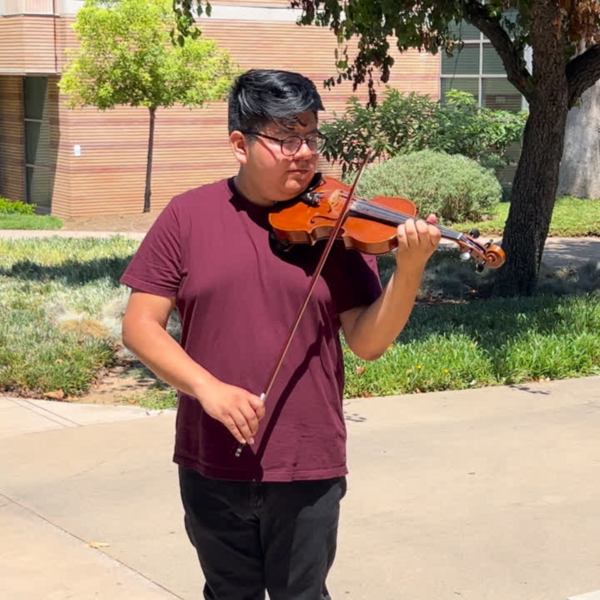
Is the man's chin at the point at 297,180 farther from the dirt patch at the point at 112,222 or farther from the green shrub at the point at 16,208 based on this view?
the green shrub at the point at 16,208

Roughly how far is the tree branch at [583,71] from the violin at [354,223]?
7323mm

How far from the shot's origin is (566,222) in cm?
1747

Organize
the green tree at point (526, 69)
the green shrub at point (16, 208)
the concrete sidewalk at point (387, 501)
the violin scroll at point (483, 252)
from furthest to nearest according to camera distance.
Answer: the green shrub at point (16, 208) < the green tree at point (526, 69) < the concrete sidewalk at point (387, 501) < the violin scroll at point (483, 252)

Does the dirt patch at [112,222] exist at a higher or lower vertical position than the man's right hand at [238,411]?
lower

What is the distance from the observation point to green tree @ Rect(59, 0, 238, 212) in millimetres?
19062

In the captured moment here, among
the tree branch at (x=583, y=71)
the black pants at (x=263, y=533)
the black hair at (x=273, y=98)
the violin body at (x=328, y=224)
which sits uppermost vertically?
the tree branch at (x=583, y=71)

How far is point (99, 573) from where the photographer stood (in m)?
4.42

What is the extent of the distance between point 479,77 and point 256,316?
23641 mm

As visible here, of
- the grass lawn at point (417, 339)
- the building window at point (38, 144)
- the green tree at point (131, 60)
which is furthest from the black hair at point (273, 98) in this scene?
the building window at point (38, 144)

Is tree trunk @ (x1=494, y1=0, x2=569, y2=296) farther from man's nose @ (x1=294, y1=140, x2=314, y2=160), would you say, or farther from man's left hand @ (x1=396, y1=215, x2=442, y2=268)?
man's left hand @ (x1=396, y1=215, x2=442, y2=268)

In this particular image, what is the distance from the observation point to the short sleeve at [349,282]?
2.87m

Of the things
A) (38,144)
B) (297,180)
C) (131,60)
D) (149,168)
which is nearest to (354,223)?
(297,180)

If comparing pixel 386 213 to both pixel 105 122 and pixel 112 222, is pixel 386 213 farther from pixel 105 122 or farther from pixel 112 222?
pixel 105 122

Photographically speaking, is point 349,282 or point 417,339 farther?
point 417,339
